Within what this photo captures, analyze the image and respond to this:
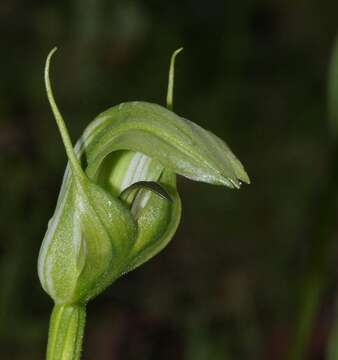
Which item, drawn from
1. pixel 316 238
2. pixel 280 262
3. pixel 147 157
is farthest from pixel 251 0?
pixel 147 157

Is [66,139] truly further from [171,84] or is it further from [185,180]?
[185,180]

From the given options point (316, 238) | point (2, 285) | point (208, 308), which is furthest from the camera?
point (208, 308)

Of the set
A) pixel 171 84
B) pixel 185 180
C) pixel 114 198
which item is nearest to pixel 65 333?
pixel 114 198

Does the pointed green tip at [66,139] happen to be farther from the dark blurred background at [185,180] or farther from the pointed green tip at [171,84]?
the dark blurred background at [185,180]

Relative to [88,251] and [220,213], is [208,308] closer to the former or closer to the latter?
[220,213]

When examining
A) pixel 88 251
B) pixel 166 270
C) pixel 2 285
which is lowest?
pixel 166 270

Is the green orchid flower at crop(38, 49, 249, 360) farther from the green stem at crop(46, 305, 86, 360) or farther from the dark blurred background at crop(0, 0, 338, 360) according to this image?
the dark blurred background at crop(0, 0, 338, 360)

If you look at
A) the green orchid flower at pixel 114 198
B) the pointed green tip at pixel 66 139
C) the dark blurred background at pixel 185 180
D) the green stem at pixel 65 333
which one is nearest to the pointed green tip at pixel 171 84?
the green orchid flower at pixel 114 198
